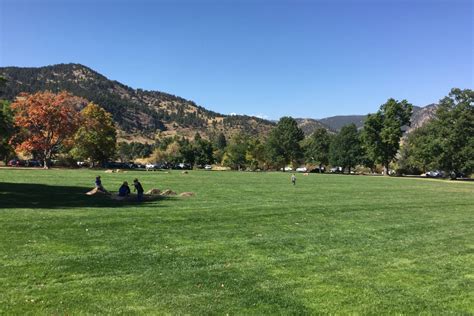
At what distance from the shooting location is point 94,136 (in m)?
88.3

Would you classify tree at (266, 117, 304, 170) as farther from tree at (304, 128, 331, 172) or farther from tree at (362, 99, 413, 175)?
tree at (362, 99, 413, 175)

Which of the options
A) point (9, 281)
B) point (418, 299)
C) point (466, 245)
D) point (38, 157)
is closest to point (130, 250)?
point (9, 281)

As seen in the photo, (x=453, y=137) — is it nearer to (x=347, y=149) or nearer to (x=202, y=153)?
(x=347, y=149)

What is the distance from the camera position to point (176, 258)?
11625mm

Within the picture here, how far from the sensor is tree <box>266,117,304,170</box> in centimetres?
12662

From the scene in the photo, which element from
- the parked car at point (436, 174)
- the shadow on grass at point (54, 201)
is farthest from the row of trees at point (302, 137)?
the shadow on grass at point (54, 201)

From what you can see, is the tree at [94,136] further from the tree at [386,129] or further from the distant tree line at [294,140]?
the tree at [386,129]

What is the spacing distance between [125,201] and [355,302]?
724 inches

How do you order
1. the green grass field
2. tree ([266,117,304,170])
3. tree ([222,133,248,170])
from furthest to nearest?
tree ([222,133,248,170]), tree ([266,117,304,170]), the green grass field

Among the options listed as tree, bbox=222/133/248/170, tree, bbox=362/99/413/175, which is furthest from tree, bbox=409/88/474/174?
tree, bbox=222/133/248/170

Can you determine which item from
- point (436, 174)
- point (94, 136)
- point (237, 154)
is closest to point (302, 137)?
point (237, 154)

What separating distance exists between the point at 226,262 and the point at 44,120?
77990 millimetres

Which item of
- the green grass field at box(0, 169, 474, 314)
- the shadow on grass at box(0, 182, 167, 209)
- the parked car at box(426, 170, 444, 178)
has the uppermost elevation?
the parked car at box(426, 170, 444, 178)

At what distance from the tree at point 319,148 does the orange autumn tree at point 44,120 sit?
2895 inches
